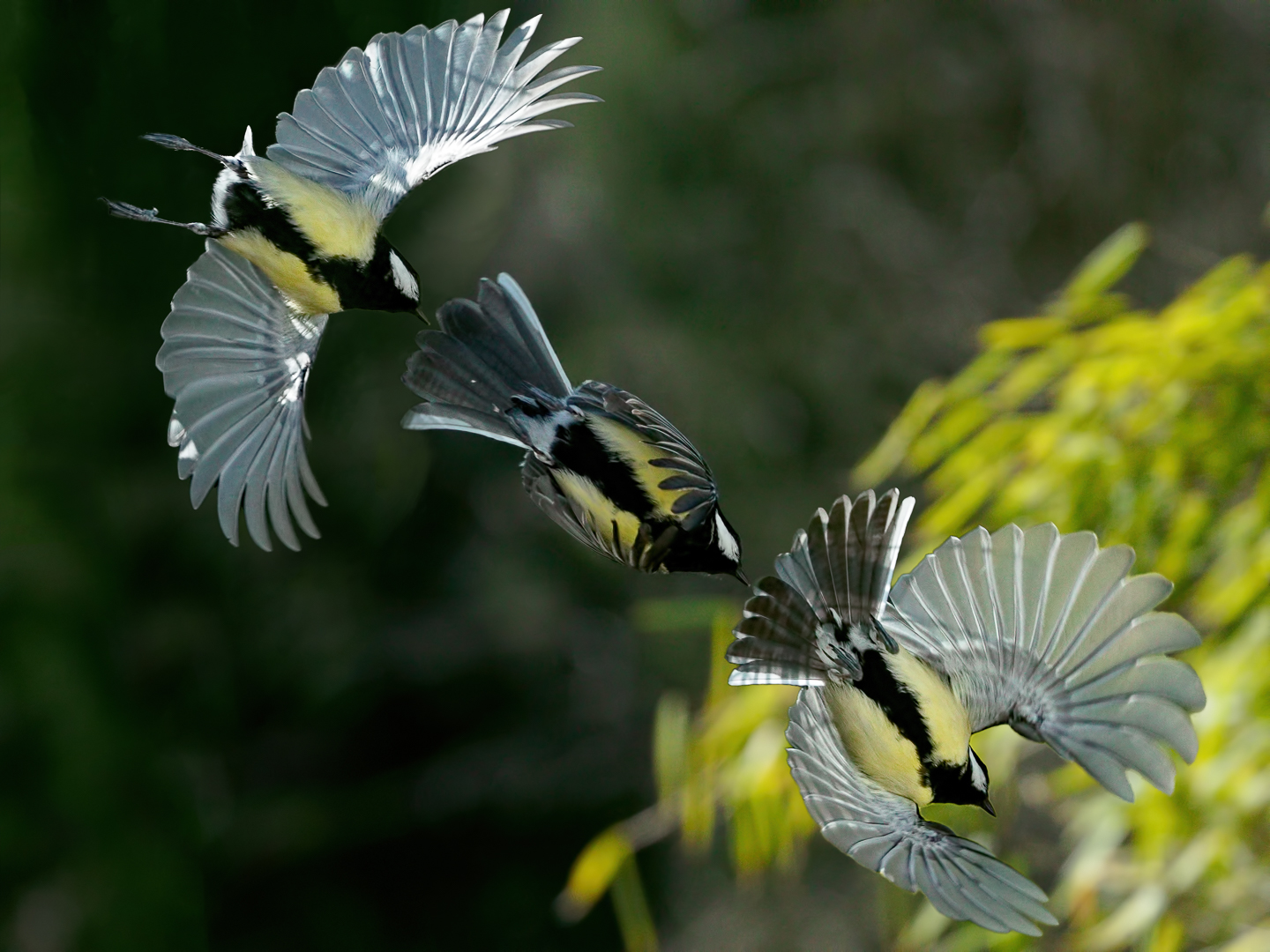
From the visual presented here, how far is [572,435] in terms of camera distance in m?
0.22

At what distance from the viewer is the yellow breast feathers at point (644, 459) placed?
0.68ft

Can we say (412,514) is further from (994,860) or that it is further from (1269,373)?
(994,860)

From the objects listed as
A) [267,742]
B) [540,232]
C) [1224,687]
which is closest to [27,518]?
[267,742]

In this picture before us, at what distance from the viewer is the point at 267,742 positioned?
268 cm

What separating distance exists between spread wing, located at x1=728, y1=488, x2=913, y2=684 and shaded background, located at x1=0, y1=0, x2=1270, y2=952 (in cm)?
189

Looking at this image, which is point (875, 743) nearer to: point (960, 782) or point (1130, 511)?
point (960, 782)

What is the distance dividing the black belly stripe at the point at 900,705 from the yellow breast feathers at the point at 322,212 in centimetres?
12

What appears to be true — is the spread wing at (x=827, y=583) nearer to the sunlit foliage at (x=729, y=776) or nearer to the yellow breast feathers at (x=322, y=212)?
the yellow breast feathers at (x=322, y=212)

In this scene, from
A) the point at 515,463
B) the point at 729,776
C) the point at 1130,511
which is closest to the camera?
the point at 1130,511

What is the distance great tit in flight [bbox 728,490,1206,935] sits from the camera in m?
0.19

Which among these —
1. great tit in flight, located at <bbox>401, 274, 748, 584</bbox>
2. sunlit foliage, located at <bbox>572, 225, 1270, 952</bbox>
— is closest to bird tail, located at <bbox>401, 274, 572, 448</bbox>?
great tit in flight, located at <bbox>401, 274, 748, 584</bbox>

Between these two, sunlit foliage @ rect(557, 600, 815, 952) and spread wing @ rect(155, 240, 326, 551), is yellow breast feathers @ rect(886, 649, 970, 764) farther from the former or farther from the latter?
sunlit foliage @ rect(557, 600, 815, 952)

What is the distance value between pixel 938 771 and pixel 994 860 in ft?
0.06

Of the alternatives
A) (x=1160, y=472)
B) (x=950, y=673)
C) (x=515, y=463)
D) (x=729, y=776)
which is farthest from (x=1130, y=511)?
(x=515, y=463)
